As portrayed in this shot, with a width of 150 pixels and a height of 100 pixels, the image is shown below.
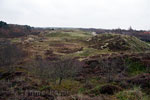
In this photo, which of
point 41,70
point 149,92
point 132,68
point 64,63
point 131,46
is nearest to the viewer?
point 149,92

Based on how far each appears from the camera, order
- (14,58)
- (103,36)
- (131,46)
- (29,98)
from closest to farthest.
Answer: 1. (29,98)
2. (14,58)
3. (131,46)
4. (103,36)

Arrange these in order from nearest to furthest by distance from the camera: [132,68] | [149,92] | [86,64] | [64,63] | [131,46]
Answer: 1. [149,92]
2. [64,63]
3. [132,68]
4. [86,64]
5. [131,46]

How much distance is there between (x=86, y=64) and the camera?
25188mm

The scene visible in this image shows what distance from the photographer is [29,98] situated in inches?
291

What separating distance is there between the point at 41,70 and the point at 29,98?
9.64 m

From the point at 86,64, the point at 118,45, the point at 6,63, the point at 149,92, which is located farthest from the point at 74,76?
the point at 118,45

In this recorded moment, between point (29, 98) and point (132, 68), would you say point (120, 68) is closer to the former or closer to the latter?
point (132, 68)

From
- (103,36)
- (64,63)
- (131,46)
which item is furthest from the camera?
(103,36)

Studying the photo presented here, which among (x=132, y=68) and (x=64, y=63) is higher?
(x=64, y=63)

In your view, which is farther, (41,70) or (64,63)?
(41,70)

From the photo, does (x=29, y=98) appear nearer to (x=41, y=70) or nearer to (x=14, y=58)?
(x=41, y=70)

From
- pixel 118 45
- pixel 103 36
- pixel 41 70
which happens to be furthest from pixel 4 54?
pixel 103 36

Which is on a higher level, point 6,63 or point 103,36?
point 103,36

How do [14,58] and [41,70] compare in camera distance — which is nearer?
[41,70]
